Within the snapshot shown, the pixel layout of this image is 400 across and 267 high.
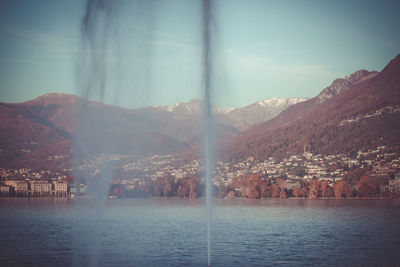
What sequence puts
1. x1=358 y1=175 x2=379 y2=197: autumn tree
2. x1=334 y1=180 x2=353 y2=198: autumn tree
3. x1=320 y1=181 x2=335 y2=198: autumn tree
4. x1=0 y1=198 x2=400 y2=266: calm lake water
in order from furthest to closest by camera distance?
x1=320 y1=181 x2=335 y2=198: autumn tree < x1=358 y1=175 x2=379 y2=197: autumn tree < x1=334 y1=180 x2=353 y2=198: autumn tree < x1=0 y1=198 x2=400 y2=266: calm lake water

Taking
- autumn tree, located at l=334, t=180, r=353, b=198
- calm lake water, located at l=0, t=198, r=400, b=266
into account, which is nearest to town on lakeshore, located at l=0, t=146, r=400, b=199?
autumn tree, located at l=334, t=180, r=353, b=198

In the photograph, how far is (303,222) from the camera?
55938 millimetres

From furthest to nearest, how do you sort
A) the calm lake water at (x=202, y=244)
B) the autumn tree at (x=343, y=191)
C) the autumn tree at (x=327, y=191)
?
the autumn tree at (x=327, y=191), the autumn tree at (x=343, y=191), the calm lake water at (x=202, y=244)

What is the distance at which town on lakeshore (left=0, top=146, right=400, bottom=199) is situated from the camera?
413 feet

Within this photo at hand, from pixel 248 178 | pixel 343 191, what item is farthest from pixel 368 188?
pixel 248 178

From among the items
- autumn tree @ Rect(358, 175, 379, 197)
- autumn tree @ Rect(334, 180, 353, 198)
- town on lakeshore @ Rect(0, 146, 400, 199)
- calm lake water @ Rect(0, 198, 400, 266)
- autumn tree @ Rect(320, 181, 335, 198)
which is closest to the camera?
calm lake water @ Rect(0, 198, 400, 266)

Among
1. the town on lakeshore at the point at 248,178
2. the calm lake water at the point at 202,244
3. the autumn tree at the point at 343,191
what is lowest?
the calm lake water at the point at 202,244

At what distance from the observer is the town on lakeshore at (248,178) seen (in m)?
126

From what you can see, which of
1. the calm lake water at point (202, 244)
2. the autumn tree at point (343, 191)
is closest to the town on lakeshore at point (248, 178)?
the autumn tree at point (343, 191)

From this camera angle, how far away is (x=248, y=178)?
144750 mm

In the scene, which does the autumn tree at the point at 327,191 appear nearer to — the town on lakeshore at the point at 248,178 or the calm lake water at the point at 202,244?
the town on lakeshore at the point at 248,178

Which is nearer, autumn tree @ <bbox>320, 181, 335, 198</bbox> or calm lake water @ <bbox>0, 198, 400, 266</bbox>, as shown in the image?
calm lake water @ <bbox>0, 198, 400, 266</bbox>

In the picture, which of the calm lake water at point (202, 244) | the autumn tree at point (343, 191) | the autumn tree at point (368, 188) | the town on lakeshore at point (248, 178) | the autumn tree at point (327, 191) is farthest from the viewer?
the town on lakeshore at point (248, 178)

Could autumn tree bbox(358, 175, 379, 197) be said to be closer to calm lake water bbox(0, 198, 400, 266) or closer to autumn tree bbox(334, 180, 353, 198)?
autumn tree bbox(334, 180, 353, 198)
